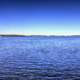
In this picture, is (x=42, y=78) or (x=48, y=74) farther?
(x=48, y=74)

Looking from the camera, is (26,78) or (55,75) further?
(55,75)

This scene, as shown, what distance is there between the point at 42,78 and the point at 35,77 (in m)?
0.81

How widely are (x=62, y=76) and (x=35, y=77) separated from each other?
2576 millimetres

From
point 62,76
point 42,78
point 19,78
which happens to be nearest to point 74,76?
point 62,76

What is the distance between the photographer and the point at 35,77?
85.0 ft

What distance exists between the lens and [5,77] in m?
25.5

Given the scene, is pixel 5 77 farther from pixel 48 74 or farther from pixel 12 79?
pixel 48 74

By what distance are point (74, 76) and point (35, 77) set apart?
3687 millimetres

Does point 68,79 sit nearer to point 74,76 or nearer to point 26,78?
point 74,76

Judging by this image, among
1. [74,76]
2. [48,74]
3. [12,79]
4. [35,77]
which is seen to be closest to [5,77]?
[12,79]

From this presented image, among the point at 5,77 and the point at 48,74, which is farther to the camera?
the point at 48,74

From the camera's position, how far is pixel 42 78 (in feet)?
83.5

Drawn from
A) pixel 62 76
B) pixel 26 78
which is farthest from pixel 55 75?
pixel 26 78

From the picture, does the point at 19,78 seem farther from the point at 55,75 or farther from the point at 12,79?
the point at 55,75
